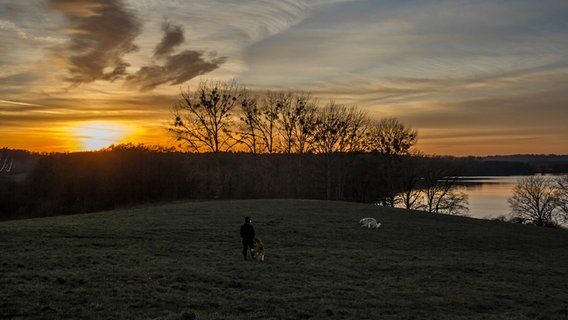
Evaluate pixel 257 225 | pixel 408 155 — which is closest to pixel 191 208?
pixel 257 225

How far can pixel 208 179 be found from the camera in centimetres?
8469

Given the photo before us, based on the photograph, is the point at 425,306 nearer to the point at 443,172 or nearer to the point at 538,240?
the point at 538,240

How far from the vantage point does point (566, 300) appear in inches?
707

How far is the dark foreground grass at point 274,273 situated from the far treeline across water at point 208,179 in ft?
146

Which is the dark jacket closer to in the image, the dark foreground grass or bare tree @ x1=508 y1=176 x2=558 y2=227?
the dark foreground grass

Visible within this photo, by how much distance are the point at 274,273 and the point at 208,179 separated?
6636cm

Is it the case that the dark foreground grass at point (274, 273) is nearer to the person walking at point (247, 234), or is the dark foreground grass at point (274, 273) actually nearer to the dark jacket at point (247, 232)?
the person walking at point (247, 234)

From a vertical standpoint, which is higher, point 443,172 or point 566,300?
point 443,172

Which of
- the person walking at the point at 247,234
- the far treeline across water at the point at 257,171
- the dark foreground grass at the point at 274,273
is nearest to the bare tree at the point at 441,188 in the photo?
the far treeline across water at the point at 257,171

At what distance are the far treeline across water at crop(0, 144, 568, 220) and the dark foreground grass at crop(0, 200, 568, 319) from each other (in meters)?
44.5

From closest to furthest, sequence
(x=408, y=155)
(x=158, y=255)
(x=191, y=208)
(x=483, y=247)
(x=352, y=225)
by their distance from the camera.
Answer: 1. (x=158, y=255)
2. (x=483, y=247)
3. (x=352, y=225)
4. (x=191, y=208)
5. (x=408, y=155)

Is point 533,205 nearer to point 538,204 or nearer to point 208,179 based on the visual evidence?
point 538,204

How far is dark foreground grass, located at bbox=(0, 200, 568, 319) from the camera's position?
14.4 m

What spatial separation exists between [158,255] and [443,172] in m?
75.2
